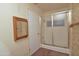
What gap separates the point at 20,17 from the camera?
116 cm

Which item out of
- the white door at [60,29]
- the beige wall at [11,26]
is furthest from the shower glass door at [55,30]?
the beige wall at [11,26]

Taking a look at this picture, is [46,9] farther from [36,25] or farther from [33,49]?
Result: [33,49]

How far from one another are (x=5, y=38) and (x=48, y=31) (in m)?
0.50

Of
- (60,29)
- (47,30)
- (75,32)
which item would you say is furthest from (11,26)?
(75,32)

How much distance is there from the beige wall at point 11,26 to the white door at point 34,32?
0.05 metres

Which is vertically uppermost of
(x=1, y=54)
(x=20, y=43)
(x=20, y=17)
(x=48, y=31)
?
(x=20, y=17)

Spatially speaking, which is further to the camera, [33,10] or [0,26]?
[33,10]

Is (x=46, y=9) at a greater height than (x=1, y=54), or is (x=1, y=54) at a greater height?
(x=46, y=9)

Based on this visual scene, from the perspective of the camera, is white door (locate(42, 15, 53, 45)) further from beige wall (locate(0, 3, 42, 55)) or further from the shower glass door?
beige wall (locate(0, 3, 42, 55))

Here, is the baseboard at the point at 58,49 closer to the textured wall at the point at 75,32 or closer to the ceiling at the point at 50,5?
the textured wall at the point at 75,32

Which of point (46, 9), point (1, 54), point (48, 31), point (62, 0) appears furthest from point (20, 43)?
point (62, 0)

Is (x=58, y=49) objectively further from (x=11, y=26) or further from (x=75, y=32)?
(x=11, y=26)

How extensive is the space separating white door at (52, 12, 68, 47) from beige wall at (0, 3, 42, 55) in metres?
0.28

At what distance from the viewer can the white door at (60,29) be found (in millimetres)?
1175
